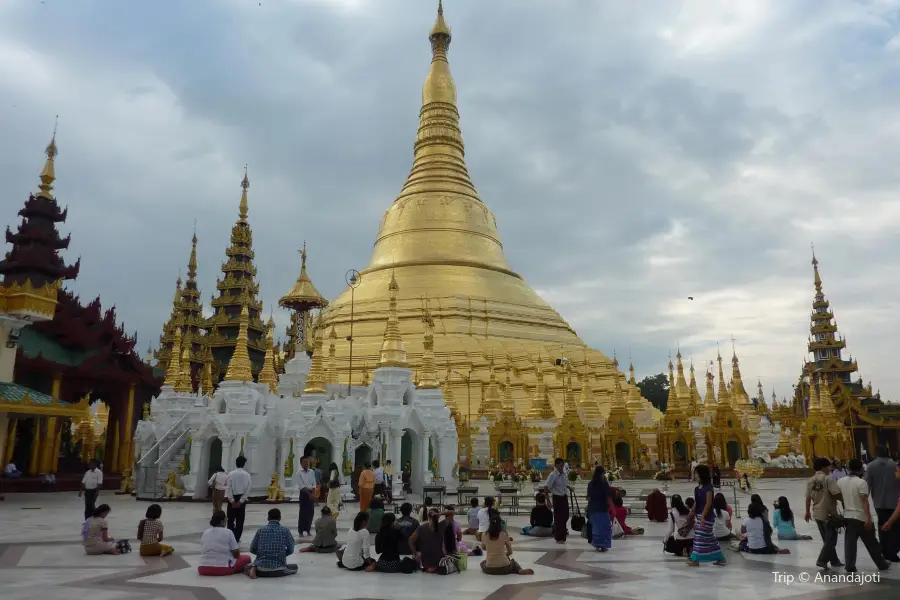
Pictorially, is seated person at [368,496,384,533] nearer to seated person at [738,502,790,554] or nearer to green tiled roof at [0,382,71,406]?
seated person at [738,502,790,554]

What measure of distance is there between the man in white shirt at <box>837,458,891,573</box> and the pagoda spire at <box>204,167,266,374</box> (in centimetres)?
3480

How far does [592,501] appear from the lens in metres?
9.91

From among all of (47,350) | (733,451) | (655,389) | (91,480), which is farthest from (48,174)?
(655,389)

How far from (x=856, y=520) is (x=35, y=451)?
2541cm

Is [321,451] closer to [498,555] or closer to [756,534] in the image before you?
[498,555]

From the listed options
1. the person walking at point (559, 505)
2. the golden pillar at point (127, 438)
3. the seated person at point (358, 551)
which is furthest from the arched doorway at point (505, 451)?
the seated person at point (358, 551)

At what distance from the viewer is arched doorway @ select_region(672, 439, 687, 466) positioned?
31906mm

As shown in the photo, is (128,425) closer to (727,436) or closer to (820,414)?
(727,436)

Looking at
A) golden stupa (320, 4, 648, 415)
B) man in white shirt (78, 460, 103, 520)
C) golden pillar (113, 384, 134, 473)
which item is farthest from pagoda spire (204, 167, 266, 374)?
man in white shirt (78, 460, 103, 520)

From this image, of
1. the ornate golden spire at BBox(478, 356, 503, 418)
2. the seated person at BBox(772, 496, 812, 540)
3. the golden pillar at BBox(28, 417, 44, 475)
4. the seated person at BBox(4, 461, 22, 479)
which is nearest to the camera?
the seated person at BBox(772, 496, 812, 540)

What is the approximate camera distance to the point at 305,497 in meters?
11.3

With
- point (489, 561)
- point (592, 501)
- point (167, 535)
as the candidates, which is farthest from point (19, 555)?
point (592, 501)

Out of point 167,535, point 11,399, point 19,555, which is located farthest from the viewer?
point 11,399

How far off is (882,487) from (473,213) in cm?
3788
